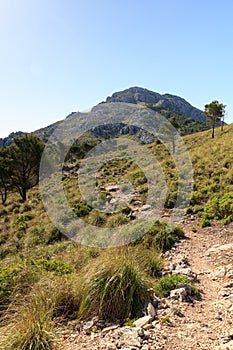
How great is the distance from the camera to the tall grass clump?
15.0ft

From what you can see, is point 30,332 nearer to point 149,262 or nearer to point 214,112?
point 149,262

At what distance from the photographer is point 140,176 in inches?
944

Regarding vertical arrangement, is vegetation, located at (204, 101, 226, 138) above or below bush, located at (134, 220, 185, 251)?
above

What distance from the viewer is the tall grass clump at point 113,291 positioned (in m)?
4.58

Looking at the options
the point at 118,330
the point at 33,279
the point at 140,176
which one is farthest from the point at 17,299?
the point at 140,176

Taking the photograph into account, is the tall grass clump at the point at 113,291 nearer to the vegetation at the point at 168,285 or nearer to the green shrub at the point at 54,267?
the vegetation at the point at 168,285

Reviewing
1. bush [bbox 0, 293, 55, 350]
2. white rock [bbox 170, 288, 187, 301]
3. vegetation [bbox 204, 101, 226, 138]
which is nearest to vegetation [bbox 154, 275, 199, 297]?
white rock [bbox 170, 288, 187, 301]

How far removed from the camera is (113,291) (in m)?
4.63

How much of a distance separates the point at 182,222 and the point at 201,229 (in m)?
1.21

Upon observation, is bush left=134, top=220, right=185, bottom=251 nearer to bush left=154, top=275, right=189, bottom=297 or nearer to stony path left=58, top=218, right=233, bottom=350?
stony path left=58, top=218, right=233, bottom=350

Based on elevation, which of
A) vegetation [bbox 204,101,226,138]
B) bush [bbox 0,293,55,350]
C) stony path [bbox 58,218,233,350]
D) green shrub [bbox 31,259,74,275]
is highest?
vegetation [bbox 204,101,226,138]

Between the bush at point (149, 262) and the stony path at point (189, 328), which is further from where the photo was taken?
the bush at point (149, 262)

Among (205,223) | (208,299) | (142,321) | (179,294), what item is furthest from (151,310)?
(205,223)

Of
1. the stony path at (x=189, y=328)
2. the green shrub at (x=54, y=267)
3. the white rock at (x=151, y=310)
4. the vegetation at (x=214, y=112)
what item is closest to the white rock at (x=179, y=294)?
the stony path at (x=189, y=328)
